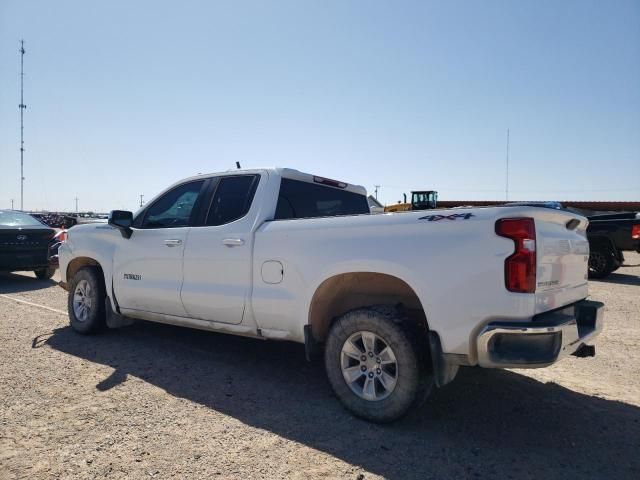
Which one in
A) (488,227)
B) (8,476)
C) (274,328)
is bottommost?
(8,476)

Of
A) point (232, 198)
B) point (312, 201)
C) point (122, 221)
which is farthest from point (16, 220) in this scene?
point (312, 201)

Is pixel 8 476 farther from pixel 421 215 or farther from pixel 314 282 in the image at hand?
pixel 421 215

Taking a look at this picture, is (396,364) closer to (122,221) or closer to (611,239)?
(122,221)

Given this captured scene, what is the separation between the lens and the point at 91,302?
18.8 feet

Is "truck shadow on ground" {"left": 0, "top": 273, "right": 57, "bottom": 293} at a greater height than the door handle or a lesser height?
lesser

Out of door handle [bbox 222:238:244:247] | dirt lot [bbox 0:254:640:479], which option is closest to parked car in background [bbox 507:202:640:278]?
dirt lot [bbox 0:254:640:479]

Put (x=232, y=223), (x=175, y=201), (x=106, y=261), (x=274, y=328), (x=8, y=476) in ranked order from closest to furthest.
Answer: (x=8, y=476)
(x=274, y=328)
(x=232, y=223)
(x=175, y=201)
(x=106, y=261)

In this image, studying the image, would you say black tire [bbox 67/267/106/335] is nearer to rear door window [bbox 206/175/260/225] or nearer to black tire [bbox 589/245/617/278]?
rear door window [bbox 206/175/260/225]

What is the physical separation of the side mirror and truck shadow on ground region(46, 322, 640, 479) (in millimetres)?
1342

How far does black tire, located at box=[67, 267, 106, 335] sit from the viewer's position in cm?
→ 566

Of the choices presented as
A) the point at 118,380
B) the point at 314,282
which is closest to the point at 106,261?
the point at 118,380

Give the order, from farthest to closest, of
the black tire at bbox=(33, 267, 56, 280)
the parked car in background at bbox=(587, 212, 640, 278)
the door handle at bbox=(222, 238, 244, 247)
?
1. the black tire at bbox=(33, 267, 56, 280)
2. the parked car in background at bbox=(587, 212, 640, 278)
3. the door handle at bbox=(222, 238, 244, 247)

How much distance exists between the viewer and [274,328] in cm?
400

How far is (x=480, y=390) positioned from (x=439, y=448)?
1227mm
